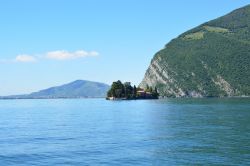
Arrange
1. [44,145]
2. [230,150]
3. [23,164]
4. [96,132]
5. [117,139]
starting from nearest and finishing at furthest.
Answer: [23,164], [230,150], [44,145], [117,139], [96,132]

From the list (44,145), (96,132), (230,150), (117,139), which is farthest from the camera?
(96,132)

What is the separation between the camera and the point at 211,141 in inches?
2464

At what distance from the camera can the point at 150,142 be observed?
208ft

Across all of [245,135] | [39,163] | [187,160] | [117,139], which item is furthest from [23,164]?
[245,135]

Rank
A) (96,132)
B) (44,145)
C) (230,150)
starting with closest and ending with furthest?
(230,150)
(44,145)
(96,132)

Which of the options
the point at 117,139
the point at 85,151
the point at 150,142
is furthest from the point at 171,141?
the point at 85,151

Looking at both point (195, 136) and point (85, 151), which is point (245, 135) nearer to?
point (195, 136)

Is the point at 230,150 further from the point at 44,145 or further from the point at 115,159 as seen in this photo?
the point at 44,145

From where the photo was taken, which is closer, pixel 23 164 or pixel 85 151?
pixel 23 164

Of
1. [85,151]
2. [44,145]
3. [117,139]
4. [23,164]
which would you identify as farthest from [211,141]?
[23,164]

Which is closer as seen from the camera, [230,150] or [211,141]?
[230,150]

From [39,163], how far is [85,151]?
8348mm

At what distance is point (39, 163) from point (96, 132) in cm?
3081

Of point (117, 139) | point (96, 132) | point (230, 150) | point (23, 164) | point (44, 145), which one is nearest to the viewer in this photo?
point (23, 164)
